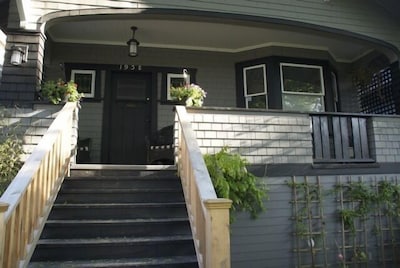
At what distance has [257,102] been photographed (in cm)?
675

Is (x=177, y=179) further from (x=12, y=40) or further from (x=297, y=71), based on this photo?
(x=297, y=71)

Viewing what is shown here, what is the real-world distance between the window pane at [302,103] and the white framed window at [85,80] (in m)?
3.68

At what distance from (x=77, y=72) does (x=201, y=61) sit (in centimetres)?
242

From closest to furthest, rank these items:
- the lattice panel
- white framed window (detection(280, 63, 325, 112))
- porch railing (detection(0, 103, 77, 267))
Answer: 1. porch railing (detection(0, 103, 77, 267))
2. white framed window (detection(280, 63, 325, 112))
3. the lattice panel

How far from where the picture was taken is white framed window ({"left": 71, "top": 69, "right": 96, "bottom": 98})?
6555 mm

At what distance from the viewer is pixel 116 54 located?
665 centimetres

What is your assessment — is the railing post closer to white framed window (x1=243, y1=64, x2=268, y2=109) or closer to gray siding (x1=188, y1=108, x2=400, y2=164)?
gray siding (x1=188, y1=108, x2=400, y2=164)

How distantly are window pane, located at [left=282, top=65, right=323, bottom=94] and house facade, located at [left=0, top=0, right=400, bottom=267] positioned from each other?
0.07 feet

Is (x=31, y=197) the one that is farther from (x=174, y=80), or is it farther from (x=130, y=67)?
(x=174, y=80)

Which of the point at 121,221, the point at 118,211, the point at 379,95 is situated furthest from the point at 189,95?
the point at 379,95

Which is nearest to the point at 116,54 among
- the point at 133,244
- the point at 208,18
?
the point at 208,18

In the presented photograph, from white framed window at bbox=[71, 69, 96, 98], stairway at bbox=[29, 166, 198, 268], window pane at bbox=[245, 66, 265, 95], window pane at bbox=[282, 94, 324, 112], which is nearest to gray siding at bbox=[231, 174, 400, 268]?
stairway at bbox=[29, 166, 198, 268]

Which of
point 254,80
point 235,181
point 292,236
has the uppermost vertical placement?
point 254,80

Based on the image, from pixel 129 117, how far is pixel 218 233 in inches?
181
